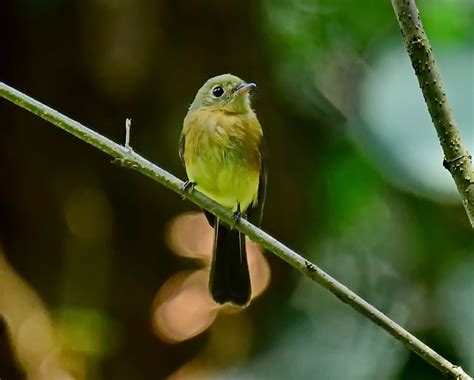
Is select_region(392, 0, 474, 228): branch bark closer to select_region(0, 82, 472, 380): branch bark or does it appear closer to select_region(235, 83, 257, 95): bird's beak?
select_region(0, 82, 472, 380): branch bark

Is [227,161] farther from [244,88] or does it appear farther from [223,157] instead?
[244,88]

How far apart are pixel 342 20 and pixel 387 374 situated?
1533mm

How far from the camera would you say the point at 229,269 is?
3258 millimetres

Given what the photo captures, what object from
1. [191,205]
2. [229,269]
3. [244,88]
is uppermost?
[244,88]

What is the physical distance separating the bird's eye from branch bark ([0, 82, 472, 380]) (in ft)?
4.11

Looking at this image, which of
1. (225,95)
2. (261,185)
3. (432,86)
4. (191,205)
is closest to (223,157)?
(261,185)

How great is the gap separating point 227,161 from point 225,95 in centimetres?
35

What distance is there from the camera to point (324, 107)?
151 inches

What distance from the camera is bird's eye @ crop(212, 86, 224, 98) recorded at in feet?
11.3

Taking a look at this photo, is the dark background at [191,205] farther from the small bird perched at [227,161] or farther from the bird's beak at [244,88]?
the bird's beak at [244,88]

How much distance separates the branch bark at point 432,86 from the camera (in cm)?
161

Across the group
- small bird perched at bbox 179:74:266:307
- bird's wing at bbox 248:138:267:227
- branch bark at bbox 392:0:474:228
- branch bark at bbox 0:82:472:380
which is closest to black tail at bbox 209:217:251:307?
small bird perched at bbox 179:74:266:307

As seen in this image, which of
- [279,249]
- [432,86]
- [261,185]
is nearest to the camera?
[432,86]

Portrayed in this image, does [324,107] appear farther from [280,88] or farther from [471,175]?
[471,175]
